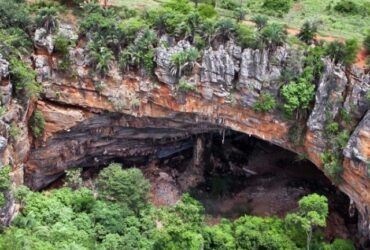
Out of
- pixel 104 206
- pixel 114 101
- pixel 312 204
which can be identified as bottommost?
pixel 104 206

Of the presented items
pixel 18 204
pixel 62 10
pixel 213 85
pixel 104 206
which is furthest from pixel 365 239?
pixel 62 10

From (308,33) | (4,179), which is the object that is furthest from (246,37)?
(4,179)

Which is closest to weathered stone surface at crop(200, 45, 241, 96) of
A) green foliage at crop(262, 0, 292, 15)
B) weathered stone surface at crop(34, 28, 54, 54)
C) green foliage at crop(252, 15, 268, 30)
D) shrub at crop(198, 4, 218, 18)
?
green foliage at crop(252, 15, 268, 30)

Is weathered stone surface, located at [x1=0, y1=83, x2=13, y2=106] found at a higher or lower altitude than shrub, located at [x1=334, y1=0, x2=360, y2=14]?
lower

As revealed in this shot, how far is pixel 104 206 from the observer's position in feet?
98.2

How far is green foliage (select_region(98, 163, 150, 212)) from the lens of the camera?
30.4 metres

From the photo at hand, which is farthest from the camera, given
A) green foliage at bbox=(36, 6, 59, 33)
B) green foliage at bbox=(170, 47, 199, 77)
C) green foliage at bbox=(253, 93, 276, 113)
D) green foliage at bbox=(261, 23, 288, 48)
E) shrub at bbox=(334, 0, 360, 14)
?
shrub at bbox=(334, 0, 360, 14)

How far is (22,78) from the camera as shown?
3008 centimetres

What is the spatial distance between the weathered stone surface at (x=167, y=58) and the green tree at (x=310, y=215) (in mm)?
10121

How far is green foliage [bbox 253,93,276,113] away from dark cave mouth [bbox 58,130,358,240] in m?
6.07

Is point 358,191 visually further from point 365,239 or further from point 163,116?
point 163,116

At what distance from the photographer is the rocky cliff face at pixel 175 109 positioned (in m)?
28.7

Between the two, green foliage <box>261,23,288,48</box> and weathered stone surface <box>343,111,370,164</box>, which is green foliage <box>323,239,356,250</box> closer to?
weathered stone surface <box>343,111,370,164</box>

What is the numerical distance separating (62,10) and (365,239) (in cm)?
2206
